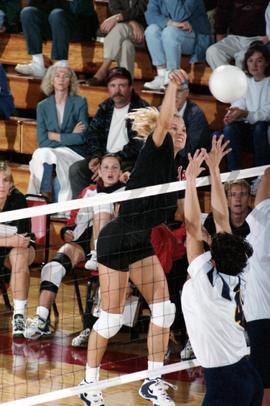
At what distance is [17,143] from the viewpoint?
1352cm

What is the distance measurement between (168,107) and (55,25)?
5.98 meters

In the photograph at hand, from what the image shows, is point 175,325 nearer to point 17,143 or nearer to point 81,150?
point 81,150

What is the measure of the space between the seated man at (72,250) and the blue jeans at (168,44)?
7.58 ft

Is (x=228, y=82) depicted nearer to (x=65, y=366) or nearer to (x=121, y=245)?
(x=121, y=245)

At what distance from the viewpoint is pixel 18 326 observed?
10.6 meters

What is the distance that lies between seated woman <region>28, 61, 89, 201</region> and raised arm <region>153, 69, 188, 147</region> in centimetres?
425

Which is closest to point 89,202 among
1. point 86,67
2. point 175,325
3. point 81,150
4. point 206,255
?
point 206,255

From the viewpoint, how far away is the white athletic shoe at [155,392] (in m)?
8.91

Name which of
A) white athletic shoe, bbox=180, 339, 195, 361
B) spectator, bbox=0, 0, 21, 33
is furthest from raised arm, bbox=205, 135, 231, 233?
spectator, bbox=0, 0, 21, 33

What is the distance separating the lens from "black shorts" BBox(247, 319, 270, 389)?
8.14 m

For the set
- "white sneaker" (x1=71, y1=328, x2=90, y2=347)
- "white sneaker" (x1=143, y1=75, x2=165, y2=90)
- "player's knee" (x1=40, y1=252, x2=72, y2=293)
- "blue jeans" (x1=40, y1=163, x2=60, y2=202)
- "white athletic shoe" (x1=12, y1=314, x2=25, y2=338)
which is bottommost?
"white sneaker" (x1=71, y1=328, x2=90, y2=347)

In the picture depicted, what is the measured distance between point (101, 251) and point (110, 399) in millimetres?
1265

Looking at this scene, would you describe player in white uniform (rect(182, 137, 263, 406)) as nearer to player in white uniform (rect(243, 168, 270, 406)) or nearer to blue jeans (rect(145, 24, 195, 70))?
player in white uniform (rect(243, 168, 270, 406))

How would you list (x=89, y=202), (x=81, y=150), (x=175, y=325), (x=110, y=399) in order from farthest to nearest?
(x=81, y=150) → (x=175, y=325) → (x=110, y=399) → (x=89, y=202)
